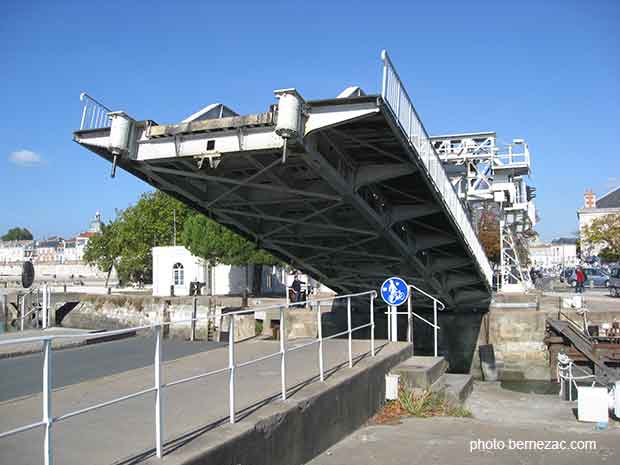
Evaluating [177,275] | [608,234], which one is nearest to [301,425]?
[177,275]

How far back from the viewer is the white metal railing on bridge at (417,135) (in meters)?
9.38

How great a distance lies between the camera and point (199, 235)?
37688 millimetres

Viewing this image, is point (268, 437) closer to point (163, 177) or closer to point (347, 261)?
point (163, 177)

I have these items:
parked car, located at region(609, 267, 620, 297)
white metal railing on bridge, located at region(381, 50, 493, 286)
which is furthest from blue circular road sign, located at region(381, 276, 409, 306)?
parked car, located at region(609, 267, 620, 297)

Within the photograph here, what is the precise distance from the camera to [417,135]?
11.0m

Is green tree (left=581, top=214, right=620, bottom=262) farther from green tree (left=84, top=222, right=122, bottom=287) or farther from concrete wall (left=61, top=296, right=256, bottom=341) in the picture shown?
green tree (left=84, top=222, right=122, bottom=287)

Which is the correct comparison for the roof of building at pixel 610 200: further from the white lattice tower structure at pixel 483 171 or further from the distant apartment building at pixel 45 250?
the distant apartment building at pixel 45 250

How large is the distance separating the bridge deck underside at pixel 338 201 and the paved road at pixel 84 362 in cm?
340

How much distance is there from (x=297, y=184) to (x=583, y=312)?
1486 centimetres

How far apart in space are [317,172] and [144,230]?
45.9 m

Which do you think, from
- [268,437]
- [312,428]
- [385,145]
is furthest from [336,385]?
[385,145]

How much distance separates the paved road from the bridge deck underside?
134 inches

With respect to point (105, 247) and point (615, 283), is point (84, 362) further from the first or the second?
point (105, 247)

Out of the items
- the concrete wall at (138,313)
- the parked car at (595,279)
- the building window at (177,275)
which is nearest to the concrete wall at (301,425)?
the concrete wall at (138,313)
